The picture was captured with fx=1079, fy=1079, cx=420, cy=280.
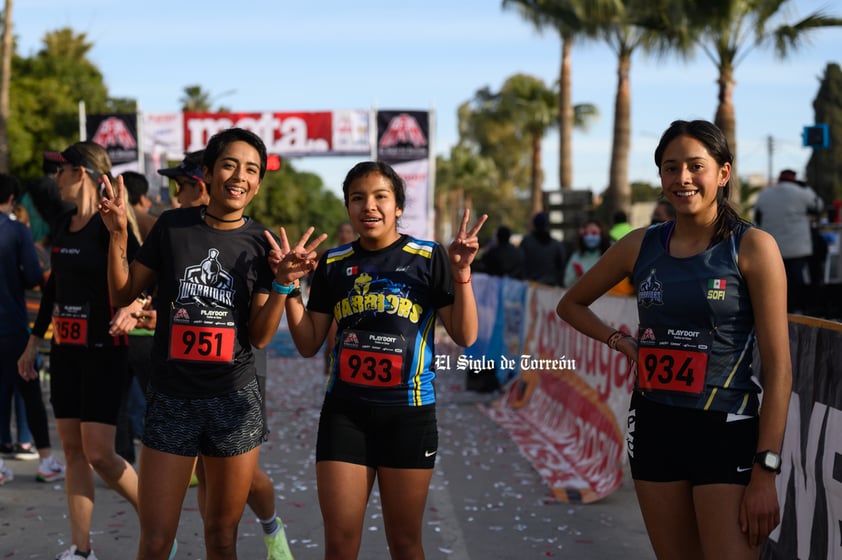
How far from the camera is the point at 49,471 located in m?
8.03

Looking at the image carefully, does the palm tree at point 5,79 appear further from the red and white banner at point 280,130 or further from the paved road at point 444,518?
the paved road at point 444,518

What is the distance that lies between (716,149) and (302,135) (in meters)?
22.7

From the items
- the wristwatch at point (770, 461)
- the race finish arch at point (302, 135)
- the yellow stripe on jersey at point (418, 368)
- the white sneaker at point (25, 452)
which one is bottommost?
the white sneaker at point (25, 452)

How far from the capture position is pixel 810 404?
4871 millimetres

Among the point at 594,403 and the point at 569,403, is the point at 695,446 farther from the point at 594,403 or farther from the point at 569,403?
the point at 569,403

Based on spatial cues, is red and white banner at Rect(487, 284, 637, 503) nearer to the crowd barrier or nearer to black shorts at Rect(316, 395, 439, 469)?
the crowd barrier

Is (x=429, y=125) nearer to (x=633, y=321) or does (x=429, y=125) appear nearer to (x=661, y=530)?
(x=633, y=321)

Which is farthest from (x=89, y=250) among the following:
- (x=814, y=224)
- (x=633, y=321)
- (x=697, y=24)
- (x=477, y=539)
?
(x=697, y=24)

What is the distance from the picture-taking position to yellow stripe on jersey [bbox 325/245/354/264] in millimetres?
4404

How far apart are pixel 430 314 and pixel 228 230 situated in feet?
2.95

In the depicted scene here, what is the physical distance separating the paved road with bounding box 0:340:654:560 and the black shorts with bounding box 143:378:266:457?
1.79m

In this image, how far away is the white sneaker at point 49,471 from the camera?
8.00m

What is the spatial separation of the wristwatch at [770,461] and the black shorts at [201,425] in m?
2.05

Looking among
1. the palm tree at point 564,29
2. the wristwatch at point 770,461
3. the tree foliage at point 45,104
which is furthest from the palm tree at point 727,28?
the tree foliage at point 45,104
